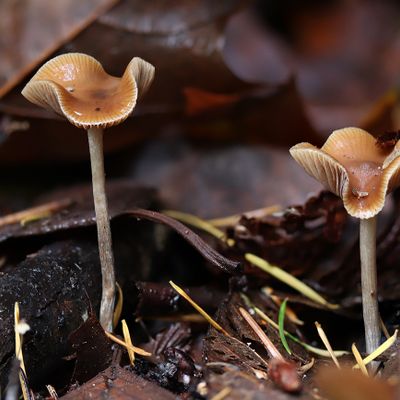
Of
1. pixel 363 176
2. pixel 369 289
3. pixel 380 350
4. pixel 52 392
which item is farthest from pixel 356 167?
pixel 52 392

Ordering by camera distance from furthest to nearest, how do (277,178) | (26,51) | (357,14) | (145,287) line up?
(357,14), (277,178), (26,51), (145,287)

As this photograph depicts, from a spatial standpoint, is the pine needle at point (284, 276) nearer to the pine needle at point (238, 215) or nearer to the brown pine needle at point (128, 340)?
the pine needle at point (238, 215)

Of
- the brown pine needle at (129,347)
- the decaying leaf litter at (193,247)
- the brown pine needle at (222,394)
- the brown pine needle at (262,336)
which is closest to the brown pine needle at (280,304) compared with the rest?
the decaying leaf litter at (193,247)

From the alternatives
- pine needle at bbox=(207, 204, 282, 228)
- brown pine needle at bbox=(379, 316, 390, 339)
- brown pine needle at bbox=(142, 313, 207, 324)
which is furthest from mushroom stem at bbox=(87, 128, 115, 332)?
brown pine needle at bbox=(379, 316, 390, 339)

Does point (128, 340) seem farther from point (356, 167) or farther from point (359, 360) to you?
point (356, 167)

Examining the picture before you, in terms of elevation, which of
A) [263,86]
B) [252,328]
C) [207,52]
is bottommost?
[252,328]

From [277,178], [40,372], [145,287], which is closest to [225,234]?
[145,287]

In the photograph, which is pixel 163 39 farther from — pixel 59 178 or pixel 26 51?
pixel 59 178
